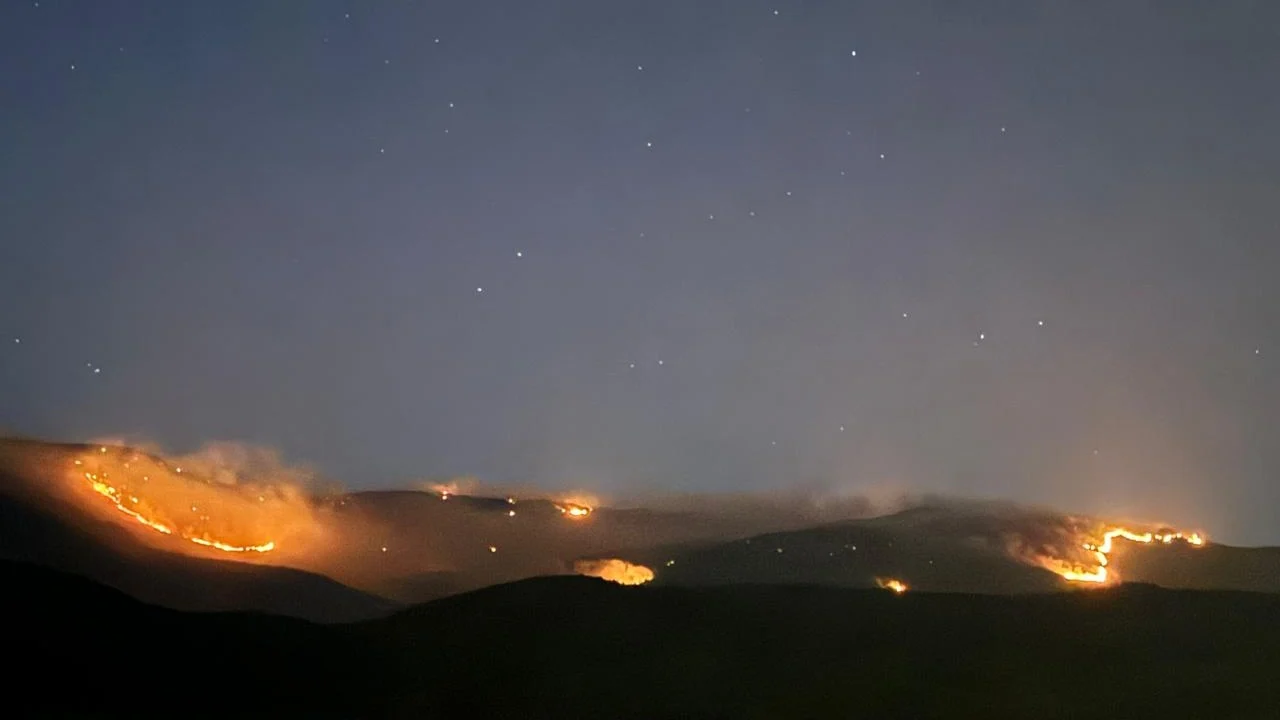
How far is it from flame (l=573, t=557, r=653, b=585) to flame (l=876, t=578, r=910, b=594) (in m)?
1.72

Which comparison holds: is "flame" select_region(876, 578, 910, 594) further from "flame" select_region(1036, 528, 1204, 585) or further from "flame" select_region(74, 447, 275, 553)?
"flame" select_region(74, 447, 275, 553)

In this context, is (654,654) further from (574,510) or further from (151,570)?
(151,570)

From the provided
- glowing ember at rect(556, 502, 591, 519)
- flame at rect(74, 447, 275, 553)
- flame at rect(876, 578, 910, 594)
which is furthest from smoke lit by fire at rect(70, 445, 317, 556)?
flame at rect(876, 578, 910, 594)

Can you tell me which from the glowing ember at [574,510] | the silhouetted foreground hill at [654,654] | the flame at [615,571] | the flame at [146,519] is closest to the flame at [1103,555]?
the silhouetted foreground hill at [654,654]

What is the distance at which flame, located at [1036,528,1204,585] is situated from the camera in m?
6.10

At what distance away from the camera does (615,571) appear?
707 centimetres

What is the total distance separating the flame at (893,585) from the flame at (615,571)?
172 cm

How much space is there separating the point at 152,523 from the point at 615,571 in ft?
11.5

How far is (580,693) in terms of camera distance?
6.66 metres

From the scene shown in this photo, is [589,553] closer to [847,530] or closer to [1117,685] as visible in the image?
[847,530]

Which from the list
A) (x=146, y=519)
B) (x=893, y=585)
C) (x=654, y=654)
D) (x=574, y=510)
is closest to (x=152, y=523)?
(x=146, y=519)

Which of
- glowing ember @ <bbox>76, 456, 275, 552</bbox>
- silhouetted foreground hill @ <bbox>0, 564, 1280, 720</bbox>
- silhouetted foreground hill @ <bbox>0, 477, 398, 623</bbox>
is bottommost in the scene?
silhouetted foreground hill @ <bbox>0, 564, 1280, 720</bbox>

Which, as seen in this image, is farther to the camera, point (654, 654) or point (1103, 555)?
point (654, 654)

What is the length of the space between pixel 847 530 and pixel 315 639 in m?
3.98
